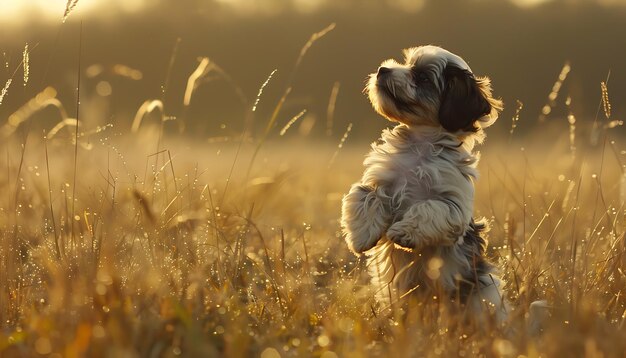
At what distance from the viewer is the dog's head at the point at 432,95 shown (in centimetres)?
497

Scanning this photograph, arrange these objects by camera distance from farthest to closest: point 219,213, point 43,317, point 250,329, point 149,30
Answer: point 149,30 → point 219,213 → point 250,329 → point 43,317

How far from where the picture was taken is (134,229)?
4625 millimetres

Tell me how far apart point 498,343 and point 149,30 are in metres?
29.5

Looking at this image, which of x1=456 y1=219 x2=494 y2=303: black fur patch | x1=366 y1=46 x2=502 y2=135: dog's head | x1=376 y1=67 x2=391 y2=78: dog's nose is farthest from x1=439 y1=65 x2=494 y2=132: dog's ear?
x1=456 y1=219 x2=494 y2=303: black fur patch

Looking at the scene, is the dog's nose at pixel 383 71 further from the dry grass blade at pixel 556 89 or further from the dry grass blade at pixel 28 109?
the dry grass blade at pixel 28 109

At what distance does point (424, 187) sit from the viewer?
15.9ft

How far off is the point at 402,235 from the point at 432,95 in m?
0.92

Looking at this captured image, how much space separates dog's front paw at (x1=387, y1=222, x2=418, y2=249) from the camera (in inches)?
179

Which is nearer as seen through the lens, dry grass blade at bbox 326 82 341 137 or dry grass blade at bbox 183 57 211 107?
dry grass blade at bbox 183 57 211 107

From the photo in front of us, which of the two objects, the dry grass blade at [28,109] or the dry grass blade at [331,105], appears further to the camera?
the dry grass blade at [331,105]

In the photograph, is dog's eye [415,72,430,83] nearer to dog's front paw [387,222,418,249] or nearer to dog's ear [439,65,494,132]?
dog's ear [439,65,494,132]

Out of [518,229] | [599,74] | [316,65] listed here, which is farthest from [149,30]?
[518,229]

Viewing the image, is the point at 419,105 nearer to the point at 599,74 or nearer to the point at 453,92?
the point at 453,92

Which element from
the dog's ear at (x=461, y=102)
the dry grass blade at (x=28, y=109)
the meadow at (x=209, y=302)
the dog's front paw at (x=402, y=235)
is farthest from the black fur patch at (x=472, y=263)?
the dry grass blade at (x=28, y=109)
